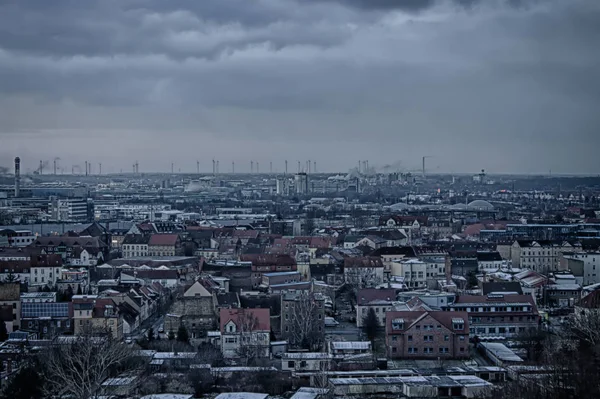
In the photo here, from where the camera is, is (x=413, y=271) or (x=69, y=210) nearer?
(x=413, y=271)

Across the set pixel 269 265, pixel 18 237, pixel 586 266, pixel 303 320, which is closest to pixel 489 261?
pixel 586 266

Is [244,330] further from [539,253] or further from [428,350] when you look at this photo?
[539,253]

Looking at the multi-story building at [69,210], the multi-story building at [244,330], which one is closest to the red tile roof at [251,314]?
the multi-story building at [244,330]

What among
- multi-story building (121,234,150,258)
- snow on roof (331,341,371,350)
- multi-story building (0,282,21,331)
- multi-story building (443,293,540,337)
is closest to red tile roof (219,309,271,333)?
snow on roof (331,341,371,350)

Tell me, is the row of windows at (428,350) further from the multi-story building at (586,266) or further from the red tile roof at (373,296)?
the multi-story building at (586,266)

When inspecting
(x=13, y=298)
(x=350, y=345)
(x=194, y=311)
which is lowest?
(x=350, y=345)

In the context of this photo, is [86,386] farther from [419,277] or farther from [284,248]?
[284,248]

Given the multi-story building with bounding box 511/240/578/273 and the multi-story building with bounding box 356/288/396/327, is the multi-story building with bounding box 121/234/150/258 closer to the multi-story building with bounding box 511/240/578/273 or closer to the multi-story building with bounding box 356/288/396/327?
the multi-story building with bounding box 511/240/578/273
